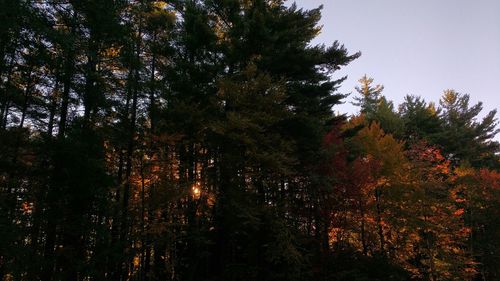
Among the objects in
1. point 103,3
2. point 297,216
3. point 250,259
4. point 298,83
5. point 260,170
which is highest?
point 298,83

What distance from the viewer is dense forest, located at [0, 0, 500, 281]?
10.5 metres

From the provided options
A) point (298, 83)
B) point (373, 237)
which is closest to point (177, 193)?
point (298, 83)

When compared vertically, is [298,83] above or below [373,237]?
above

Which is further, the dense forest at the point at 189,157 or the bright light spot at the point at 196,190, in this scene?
the bright light spot at the point at 196,190

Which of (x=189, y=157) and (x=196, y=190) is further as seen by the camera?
(x=189, y=157)

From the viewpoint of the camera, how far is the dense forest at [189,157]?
1048 cm

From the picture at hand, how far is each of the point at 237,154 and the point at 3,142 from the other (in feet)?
25.9

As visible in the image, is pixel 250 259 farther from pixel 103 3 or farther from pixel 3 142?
pixel 103 3

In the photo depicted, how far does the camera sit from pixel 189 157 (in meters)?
15.1

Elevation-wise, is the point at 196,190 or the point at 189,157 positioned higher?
the point at 189,157

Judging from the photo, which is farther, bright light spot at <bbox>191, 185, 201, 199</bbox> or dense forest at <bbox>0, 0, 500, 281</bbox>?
bright light spot at <bbox>191, 185, 201, 199</bbox>

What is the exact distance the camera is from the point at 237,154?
13898 millimetres

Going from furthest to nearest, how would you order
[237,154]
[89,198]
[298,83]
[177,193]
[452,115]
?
[452,115], [298,83], [237,154], [177,193], [89,198]

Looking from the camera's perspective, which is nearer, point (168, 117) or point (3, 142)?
point (3, 142)
